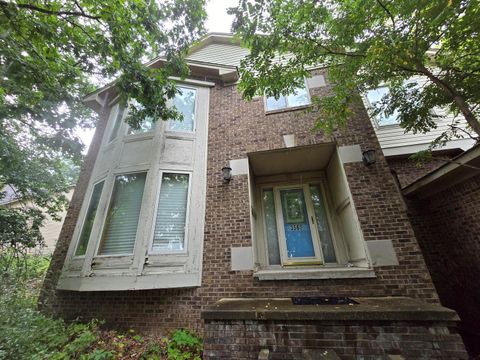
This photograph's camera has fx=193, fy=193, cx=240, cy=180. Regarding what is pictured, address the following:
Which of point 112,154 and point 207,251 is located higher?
point 112,154

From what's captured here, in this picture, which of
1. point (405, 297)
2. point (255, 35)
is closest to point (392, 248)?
point (405, 297)

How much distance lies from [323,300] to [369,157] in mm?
3115

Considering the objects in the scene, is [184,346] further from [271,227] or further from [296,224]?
[296,224]

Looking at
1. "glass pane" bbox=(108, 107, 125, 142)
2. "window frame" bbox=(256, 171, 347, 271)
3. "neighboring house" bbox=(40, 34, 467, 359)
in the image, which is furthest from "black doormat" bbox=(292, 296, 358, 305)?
"glass pane" bbox=(108, 107, 125, 142)

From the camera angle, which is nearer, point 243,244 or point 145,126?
point 243,244

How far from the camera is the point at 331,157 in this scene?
206 inches

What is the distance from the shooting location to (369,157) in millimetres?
4305

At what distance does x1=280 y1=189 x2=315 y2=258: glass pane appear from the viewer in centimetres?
501

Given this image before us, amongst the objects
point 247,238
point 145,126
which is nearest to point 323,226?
point 247,238

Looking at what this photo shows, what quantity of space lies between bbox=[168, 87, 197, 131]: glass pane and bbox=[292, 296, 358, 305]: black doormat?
4843mm

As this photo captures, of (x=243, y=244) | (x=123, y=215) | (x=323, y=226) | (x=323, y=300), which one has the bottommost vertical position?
(x=323, y=300)

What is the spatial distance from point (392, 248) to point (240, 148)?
391 cm

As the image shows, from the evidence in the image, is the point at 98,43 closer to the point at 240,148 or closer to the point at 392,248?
the point at 240,148

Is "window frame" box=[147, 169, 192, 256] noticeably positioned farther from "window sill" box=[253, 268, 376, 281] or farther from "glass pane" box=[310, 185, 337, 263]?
"glass pane" box=[310, 185, 337, 263]
